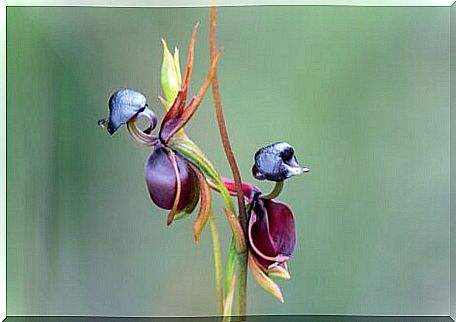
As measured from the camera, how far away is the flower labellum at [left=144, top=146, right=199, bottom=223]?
232 centimetres

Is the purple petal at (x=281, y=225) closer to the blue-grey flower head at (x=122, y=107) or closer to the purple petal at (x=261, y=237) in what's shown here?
the purple petal at (x=261, y=237)

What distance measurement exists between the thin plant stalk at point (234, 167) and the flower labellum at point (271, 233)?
3cm

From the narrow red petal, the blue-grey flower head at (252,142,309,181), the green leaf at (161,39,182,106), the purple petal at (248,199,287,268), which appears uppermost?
the green leaf at (161,39,182,106)

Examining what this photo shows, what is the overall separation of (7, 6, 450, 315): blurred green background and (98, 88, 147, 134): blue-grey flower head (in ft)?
0.08

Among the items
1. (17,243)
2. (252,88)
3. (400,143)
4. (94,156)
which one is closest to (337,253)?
(400,143)

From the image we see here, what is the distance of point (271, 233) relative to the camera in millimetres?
2336

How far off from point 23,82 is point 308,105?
2.70 ft

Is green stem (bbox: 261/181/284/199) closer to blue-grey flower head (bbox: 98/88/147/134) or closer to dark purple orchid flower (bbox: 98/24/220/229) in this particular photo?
dark purple orchid flower (bbox: 98/24/220/229)

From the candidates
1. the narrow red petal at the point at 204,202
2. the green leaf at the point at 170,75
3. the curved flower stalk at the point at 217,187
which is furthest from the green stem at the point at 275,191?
the green leaf at the point at 170,75

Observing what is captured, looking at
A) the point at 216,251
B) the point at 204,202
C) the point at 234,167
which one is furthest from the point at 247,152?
the point at 216,251

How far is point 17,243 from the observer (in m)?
2.38

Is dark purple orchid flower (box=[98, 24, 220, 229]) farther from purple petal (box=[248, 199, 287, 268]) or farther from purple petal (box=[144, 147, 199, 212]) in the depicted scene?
purple petal (box=[248, 199, 287, 268])

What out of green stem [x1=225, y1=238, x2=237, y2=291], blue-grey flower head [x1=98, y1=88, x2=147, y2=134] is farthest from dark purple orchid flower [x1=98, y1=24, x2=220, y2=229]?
green stem [x1=225, y1=238, x2=237, y2=291]

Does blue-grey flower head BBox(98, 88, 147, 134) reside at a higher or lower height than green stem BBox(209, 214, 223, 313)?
higher
